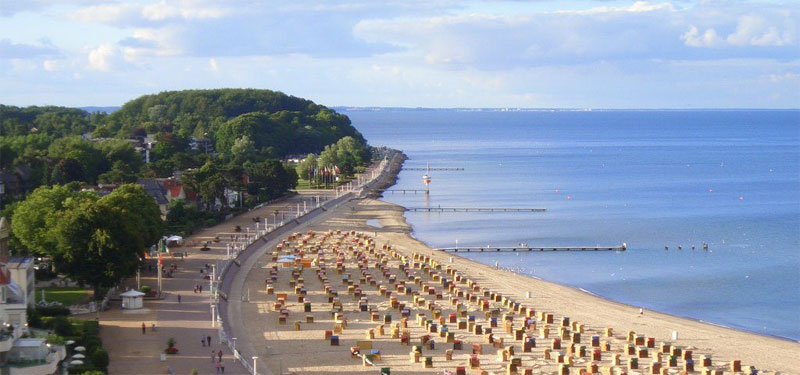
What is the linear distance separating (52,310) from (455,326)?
681 inches

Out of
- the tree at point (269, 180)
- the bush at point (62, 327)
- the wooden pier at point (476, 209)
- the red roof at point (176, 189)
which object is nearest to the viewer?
the bush at point (62, 327)

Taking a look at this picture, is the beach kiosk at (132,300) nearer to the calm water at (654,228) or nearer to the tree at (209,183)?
the calm water at (654,228)

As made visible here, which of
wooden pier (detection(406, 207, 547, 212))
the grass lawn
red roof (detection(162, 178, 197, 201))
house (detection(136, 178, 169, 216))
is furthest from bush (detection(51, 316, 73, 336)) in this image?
wooden pier (detection(406, 207, 547, 212))

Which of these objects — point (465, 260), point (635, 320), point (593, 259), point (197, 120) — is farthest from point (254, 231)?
point (197, 120)

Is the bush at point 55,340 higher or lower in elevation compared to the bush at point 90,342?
higher

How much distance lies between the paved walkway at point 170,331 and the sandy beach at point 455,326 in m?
1.70

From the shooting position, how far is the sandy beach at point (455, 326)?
40.7 meters

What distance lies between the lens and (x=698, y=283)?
203 feet

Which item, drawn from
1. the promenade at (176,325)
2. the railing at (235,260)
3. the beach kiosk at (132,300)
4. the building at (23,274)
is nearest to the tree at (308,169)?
the railing at (235,260)

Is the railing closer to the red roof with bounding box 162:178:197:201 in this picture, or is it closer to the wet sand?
the wet sand

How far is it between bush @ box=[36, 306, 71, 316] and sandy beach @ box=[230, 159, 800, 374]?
23.0ft

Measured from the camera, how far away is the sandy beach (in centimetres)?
4069

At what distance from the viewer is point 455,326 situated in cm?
4791

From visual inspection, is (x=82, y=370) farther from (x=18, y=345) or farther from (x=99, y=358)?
(x=18, y=345)
